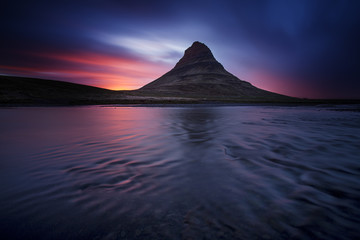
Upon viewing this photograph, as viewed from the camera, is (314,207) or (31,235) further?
(314,207)

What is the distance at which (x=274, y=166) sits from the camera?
5.45 metres

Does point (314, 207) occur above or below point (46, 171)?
above

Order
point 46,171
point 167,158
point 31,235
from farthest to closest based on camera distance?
1. point 167,158
2. point 46,171
3. point 31,235

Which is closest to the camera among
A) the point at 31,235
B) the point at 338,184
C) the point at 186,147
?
the point at 31,235

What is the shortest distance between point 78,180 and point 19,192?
1.07m

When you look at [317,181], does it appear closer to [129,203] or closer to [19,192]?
[129,203]

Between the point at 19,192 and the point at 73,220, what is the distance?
187 cm

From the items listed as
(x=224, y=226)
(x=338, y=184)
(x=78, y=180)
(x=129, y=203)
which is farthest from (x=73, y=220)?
(x=338, y=184)

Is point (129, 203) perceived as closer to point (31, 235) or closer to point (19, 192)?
point (31, 235)

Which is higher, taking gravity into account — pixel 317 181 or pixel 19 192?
pixel 317 181

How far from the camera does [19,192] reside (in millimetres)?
3803

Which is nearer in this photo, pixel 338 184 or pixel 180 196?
pixel 180 196

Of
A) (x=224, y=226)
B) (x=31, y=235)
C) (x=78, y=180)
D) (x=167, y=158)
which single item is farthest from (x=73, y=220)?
(x=167, y=158)

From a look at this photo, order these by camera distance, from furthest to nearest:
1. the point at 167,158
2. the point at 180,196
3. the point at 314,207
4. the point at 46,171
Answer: the point at 167,158 < the point at 46,171 < the point at 180,196 < the point at 314,207
